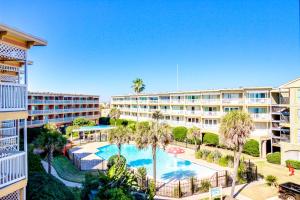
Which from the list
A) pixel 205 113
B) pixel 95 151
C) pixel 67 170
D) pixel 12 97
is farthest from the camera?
pixel 205 113

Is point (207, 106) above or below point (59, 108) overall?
above

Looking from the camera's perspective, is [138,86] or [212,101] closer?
[212,101]

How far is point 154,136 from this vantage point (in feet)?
74.8

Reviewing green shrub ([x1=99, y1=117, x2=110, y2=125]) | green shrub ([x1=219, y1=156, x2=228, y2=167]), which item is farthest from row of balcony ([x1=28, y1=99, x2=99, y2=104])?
green shrub ([x1=219, y1=156, x2=228, y2=167])

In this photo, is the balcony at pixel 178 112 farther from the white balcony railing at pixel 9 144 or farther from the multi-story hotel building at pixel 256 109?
the white balcony railing at pixel 9 144

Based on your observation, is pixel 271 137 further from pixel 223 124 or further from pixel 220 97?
pixel 223 124

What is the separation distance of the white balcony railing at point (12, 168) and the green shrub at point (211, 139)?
3574 cm

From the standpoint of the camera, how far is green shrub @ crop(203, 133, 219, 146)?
4133 centimetres

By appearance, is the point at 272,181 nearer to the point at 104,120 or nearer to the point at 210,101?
the point at 210,101

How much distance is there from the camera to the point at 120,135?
29375 millimetres

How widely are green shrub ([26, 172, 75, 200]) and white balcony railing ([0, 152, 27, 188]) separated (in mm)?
4443

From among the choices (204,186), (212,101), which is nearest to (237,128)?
(204,186)

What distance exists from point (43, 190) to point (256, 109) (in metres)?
34.2

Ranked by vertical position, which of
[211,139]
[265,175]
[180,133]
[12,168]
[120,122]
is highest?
[12,168]
